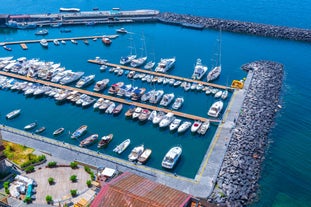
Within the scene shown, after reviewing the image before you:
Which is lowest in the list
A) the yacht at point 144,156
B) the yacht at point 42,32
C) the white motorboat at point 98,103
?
the yacht at point 144,156

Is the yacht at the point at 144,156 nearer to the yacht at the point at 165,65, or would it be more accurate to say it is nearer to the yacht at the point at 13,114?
the yacht at the point at 13,114

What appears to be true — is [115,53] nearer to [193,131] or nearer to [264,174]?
[193,131]

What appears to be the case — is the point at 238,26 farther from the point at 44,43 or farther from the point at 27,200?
the point at 27,200

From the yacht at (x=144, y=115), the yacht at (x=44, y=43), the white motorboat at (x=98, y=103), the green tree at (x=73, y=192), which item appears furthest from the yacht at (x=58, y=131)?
the yacht at (x=44, y=43)

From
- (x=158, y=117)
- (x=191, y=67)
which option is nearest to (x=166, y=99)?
(x=158, y=117)

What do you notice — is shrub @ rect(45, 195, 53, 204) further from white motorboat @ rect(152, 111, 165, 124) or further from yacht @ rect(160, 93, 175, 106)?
yacht @ rect(160, 93, 175, 106)

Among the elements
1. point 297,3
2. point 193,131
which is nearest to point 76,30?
point 193,131

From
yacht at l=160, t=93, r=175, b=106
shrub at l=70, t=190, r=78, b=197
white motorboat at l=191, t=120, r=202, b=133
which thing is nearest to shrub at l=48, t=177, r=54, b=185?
shrub at l=70, t=190, r=78, b=197
